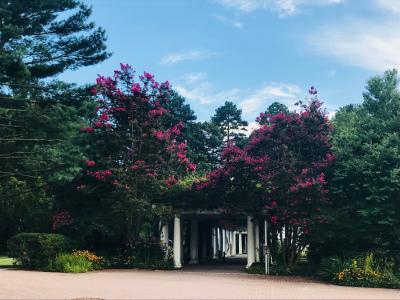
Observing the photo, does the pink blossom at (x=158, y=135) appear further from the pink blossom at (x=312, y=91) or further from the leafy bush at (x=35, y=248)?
the pink blossom at (x=312, y=91)

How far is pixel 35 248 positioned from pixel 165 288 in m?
7.37

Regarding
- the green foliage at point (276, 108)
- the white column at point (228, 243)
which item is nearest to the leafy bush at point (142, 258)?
the white column at point (228, 243)

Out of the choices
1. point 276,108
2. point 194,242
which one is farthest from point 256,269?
point 276,108

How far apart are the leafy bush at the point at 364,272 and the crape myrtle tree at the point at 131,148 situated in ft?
24.4

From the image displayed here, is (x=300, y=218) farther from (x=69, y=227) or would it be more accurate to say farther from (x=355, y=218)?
(x=69, y=227)

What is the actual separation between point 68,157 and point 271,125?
26.9ft

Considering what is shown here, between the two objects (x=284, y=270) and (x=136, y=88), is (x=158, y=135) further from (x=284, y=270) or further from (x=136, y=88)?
(x=284, y=270)

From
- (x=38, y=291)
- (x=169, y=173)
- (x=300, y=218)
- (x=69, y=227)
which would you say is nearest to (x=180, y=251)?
(x=169, y=173)

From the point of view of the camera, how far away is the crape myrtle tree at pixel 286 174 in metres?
16.4

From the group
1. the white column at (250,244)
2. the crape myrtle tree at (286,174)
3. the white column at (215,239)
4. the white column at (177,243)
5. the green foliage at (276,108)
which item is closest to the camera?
the crape myrtle tree at (286,174)

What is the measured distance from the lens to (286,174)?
16.5m

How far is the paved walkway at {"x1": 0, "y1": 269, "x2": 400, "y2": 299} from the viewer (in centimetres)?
1109

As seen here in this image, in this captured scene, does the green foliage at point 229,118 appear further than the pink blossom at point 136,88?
Yes

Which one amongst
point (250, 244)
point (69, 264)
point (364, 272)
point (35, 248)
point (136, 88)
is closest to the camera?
point (364, 272)
